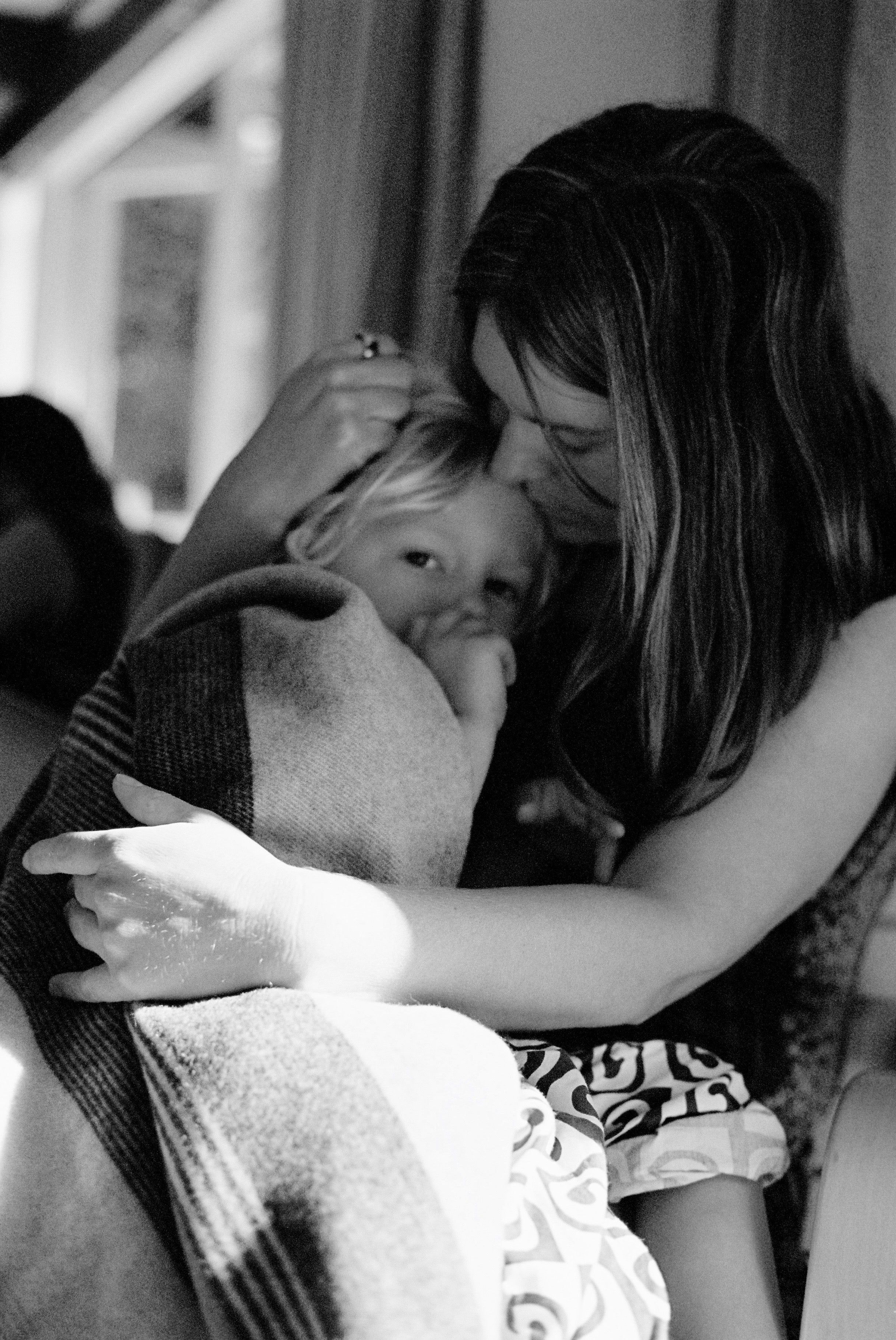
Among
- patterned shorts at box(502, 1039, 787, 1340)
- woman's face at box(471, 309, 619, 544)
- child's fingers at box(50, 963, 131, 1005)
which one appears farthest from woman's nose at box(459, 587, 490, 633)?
child's fingers at box(50, 963, 131, 1005)

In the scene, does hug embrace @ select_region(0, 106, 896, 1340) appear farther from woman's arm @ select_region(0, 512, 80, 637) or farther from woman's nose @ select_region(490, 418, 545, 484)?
woman's arm @ select_region(0, 512, 80, 637)

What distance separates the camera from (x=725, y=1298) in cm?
83

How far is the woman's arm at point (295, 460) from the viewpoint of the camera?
1268mm

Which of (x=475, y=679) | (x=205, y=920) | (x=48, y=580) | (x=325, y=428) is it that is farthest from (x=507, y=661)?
(x=48, y=580)

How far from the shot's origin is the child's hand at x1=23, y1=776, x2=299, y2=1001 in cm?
75

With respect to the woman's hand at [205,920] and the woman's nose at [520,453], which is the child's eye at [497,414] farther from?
the woman's hand at [205,920]

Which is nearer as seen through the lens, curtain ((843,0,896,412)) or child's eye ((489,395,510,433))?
curtain ((843,0,896,412))

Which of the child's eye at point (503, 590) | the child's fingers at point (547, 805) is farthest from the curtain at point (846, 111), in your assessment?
the child's fingers at point (547, 805)

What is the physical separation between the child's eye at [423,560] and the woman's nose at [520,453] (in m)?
0.10

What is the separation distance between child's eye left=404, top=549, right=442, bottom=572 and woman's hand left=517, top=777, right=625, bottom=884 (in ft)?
0.74

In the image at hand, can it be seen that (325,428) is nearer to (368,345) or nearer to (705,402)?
(368,345)

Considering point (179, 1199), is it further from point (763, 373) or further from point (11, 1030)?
point (763, 373)

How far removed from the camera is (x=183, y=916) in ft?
2.47

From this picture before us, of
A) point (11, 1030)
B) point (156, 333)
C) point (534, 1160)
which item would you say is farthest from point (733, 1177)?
point (156, 333)
